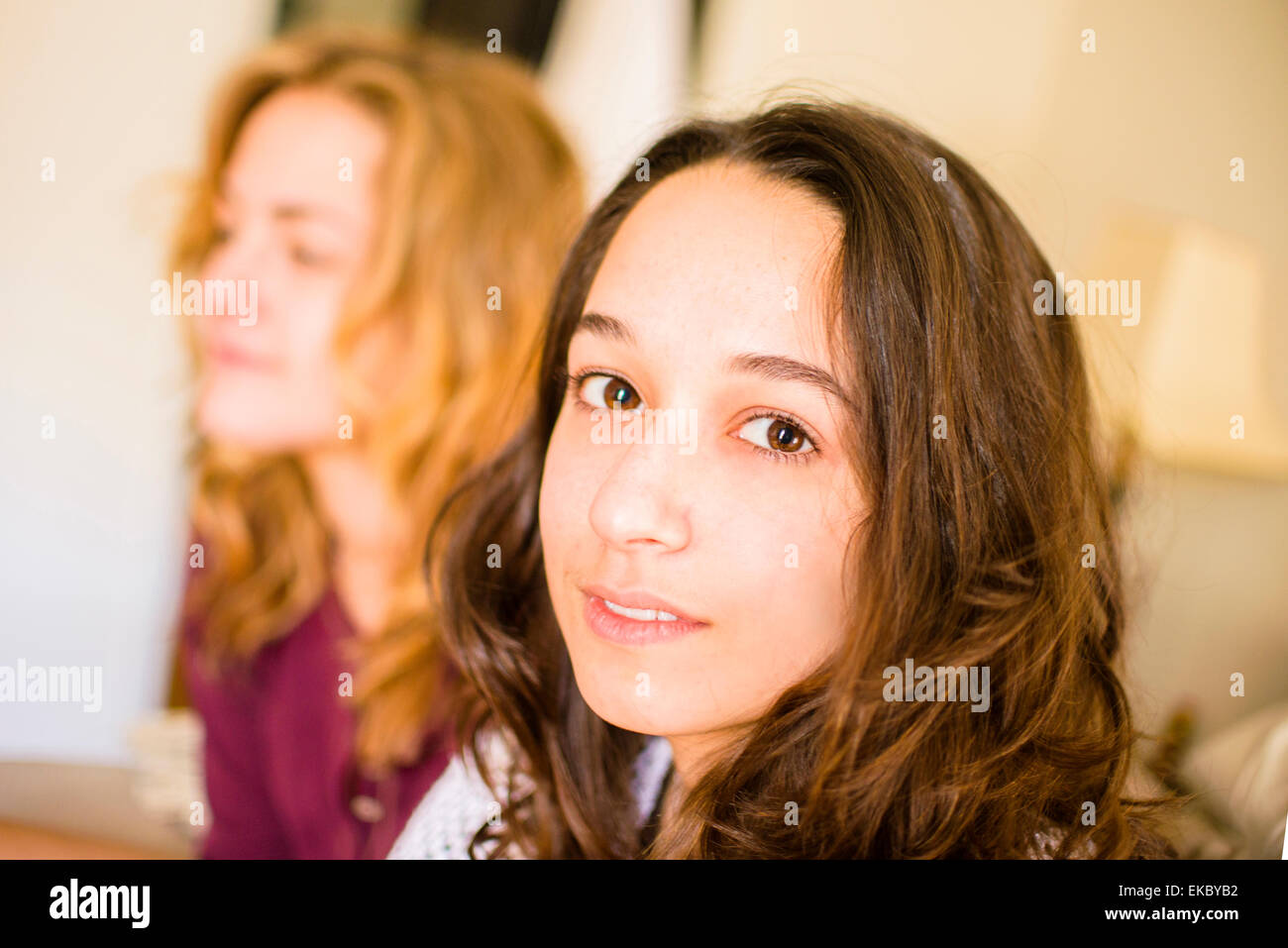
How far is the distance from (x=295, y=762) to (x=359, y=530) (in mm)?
341

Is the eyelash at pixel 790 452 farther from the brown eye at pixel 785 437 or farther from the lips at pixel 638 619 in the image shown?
the lips at pixel 638 619

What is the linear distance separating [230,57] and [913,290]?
1060 millimetres

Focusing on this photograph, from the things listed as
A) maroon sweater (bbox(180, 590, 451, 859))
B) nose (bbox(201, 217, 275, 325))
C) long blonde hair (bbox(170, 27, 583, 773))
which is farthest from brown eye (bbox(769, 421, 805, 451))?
nose (bbox(201, 217, 275, 325))

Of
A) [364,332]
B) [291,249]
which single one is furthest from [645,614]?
[291,249]

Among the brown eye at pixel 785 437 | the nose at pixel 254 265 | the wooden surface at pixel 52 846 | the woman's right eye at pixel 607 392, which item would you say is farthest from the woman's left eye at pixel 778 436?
the wooden surface at pixel 52 846

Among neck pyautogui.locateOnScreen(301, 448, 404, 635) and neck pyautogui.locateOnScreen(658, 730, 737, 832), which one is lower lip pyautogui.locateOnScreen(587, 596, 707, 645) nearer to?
neck pyautogui.locateOnScreen(658, 730, 737, 832)

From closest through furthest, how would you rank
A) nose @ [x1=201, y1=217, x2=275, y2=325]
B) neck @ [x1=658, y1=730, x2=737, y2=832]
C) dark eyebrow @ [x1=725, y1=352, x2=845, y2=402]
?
1. dark eyebrow @ [x1=725, y1=352, x2=845, y2=402]
2. neck @ [x1=658, y1=730, x2=737, y2=832]
3. nose @ [x1=201, y1=217, x2=275, y2=325]

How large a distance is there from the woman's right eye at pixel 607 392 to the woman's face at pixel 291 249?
503 mm

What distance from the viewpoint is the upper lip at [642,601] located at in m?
0.82

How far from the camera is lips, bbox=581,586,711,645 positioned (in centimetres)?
82

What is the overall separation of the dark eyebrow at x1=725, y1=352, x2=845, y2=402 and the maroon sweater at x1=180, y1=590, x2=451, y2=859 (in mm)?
727

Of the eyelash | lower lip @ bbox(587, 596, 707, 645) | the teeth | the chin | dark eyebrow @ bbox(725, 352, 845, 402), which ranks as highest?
dark eyebrow @ bbox(725, 352, 845, 402)

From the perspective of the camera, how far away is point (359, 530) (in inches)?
53.6

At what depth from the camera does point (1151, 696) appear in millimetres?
1187
